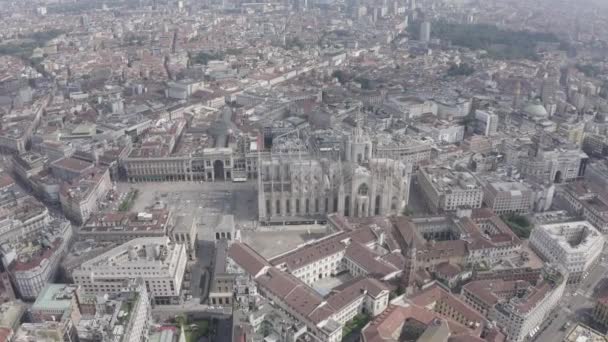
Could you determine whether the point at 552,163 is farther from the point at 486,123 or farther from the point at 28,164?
the point at 28,164

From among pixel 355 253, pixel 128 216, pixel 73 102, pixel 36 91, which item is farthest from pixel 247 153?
pixel 36 91

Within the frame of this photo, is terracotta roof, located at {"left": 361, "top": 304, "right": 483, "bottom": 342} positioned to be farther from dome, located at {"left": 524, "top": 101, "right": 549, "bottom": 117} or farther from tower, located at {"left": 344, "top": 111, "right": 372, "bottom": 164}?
dome, located at {"left": 524, "top": 101, "right": 549, "bottom": 117}

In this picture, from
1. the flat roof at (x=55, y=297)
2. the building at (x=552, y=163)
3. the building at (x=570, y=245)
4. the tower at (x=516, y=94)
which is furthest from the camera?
the tower at (x=516, y=94)

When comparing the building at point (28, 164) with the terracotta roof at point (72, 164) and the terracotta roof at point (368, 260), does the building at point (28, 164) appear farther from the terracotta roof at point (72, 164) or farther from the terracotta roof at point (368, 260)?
the terracotta roof at point (368, 260)

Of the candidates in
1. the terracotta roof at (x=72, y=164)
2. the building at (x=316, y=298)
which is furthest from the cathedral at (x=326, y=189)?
the terracotta roof at (x=72, y=164)

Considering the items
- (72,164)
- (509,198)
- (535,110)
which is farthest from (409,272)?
(535,110)

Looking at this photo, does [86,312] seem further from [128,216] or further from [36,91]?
[36,91]
